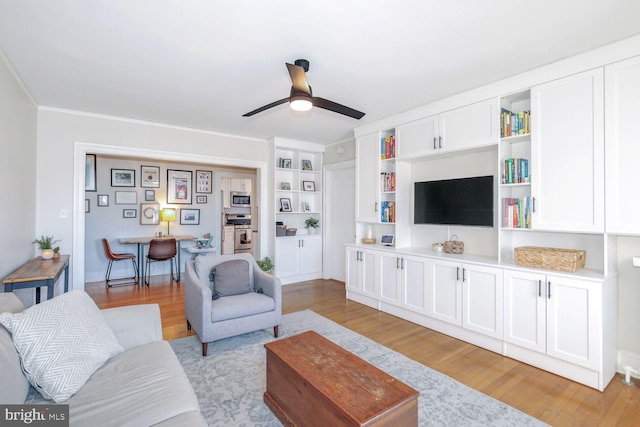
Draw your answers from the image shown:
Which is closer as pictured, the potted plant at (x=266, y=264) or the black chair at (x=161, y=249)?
the potted plant at (x=266, y=264)

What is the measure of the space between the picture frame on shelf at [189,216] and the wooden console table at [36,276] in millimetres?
3182

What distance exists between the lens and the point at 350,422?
4.42 ft

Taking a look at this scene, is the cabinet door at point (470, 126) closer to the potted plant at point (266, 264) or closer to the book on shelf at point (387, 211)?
the book on shelf at point (387, 211)

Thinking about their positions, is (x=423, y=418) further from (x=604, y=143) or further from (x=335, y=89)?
(x=335, y=89)

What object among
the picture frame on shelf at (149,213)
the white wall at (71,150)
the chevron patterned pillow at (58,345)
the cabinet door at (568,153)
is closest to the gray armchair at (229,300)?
the chevron patterned pillow at (58,345)

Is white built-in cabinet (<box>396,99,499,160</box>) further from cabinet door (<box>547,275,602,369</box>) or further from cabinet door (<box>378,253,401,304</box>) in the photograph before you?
cabinet door (<box>547,275,602,369</box>)

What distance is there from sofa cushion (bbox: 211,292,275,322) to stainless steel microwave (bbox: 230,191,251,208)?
5324mm

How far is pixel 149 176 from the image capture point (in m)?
6.14

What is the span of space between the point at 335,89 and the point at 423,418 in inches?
114

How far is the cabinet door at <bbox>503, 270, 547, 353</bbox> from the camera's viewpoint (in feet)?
8.30

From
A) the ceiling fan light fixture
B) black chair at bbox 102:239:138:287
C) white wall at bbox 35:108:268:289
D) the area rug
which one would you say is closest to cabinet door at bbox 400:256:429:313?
the area rug

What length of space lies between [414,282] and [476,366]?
1097 mm

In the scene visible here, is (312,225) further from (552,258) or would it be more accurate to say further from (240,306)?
(552,258)
